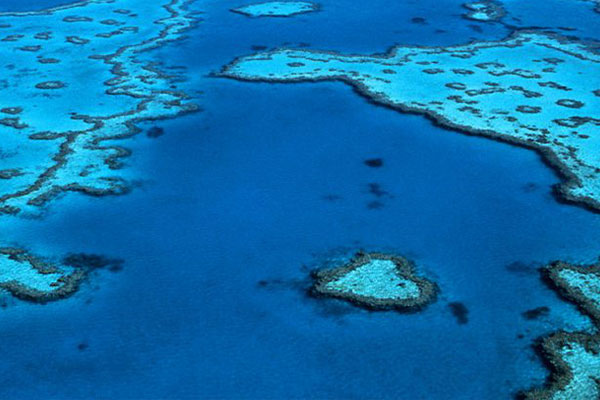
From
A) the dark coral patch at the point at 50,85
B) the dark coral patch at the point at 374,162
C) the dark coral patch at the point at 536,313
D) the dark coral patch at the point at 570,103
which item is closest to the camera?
the dark coral patch at the point at 536,313

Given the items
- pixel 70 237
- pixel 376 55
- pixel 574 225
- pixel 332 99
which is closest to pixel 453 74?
pixel 376 55

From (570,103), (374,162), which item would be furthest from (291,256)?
(570,103)

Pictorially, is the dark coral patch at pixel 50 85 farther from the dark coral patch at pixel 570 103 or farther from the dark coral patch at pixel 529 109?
the dark coral patch at pixel 570 103

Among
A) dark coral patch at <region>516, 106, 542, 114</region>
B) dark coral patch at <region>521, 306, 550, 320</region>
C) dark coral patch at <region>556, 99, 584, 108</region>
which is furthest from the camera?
dark coral patch at <region>556, 99, 584, 108</region>

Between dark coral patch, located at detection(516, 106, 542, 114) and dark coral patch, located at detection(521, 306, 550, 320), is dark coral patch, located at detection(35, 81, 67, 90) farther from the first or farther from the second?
dark coral patch, located at detection(521, 306, 550, 320)

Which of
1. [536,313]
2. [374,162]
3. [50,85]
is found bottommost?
[536,313]

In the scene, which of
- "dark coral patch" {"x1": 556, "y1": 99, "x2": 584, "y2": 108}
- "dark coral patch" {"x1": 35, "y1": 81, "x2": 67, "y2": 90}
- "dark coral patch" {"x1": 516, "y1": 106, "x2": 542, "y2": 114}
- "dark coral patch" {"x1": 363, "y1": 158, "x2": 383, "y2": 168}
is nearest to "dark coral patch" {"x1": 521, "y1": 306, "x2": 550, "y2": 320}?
"dark coral patch" {"x1": 363, "y1": 158, "x2": 383, "y2": 168}

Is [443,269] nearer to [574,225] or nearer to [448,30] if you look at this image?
[574,225]

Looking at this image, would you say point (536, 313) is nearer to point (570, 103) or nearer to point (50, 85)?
point (570, 103)

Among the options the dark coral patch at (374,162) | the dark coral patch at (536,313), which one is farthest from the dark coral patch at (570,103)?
the dark coral patch at (536,313)
